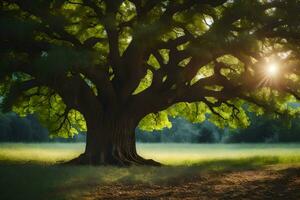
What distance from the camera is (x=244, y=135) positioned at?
59.0 meters

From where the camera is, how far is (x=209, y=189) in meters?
13.7

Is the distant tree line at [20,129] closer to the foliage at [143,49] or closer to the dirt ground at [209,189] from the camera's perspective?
the foliage at [143,49]

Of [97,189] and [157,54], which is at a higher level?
[157,54]

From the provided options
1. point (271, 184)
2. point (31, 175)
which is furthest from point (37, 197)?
point (271, 184)

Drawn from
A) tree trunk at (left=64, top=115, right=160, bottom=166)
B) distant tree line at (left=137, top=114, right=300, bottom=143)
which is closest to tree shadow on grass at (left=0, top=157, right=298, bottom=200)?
tree trunk at (left=64, top=115, right=160, bottom=166)

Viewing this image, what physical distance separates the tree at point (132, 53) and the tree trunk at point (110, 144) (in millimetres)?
45

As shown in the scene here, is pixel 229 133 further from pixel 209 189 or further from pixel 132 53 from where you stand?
pixel 209 189

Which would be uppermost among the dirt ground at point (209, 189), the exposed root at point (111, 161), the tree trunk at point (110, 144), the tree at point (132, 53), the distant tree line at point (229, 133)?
the tree at point (132, 53)

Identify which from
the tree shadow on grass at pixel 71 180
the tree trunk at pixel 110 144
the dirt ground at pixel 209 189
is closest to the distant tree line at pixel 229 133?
the tree trunk at pixel 110 144

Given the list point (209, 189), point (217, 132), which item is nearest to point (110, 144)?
point (209, 189)

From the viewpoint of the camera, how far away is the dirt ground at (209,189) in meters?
12.2

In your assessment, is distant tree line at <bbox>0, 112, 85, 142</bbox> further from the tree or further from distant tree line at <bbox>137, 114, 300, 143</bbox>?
the tree

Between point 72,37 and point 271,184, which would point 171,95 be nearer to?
point 72,37

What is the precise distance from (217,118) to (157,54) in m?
8.21
